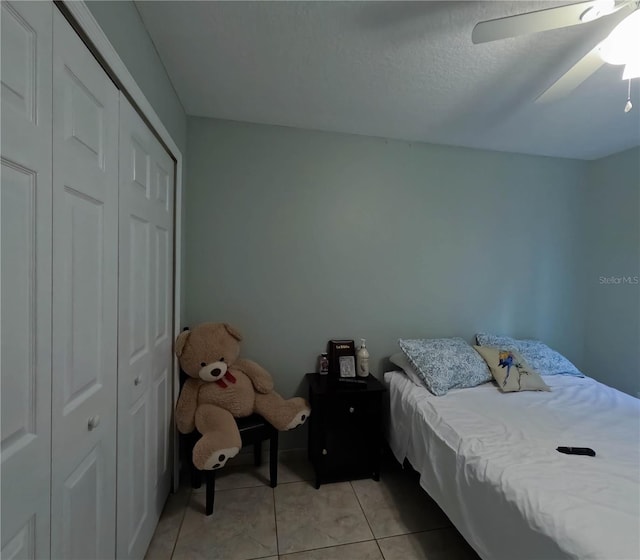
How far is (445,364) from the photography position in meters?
1.97

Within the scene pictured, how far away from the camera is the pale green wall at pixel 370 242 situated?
2.06 meters

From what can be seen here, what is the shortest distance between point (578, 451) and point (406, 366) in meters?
0.97

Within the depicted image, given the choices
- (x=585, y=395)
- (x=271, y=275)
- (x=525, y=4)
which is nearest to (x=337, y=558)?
(x=271, y=275)

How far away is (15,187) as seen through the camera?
612 mm

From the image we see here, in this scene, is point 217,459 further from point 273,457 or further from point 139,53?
point 139,53

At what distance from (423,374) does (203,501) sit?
1.59m

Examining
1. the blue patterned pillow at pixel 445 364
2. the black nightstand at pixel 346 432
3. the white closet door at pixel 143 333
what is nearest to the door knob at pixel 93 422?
the white closet door at pixel 143 333

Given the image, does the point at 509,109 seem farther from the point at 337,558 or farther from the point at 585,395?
the point at 337,558

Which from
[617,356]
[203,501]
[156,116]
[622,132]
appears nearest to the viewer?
[156,116]

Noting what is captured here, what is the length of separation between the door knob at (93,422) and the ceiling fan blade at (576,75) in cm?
215

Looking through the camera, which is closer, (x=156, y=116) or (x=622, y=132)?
(x=156, y=116)

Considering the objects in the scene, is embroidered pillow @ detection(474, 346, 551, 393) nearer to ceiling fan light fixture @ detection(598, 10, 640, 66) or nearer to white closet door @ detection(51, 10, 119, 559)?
ceiling fan light fixture @ detection(598, 10, 640, 66)

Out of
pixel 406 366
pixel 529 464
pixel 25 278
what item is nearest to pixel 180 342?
pixel 25 278

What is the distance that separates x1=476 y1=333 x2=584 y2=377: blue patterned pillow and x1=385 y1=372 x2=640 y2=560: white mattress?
0.20m
